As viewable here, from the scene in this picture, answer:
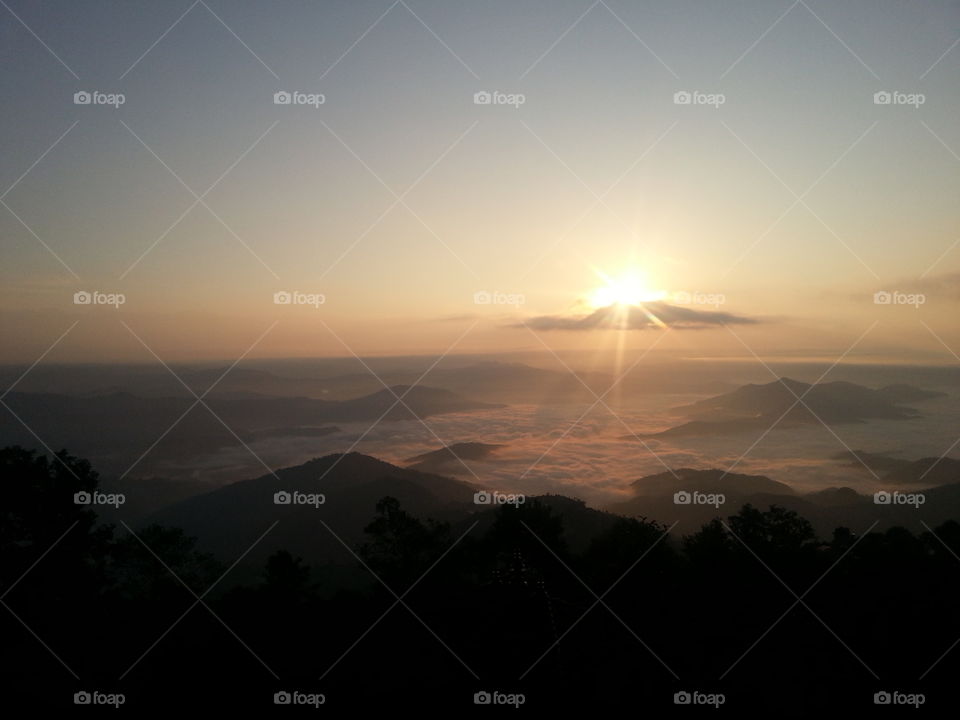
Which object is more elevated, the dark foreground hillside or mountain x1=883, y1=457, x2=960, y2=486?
mountain x1=883, y1=457, x2=960, y2=486

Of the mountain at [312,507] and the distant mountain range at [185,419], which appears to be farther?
the distant mountain range at [185,419]

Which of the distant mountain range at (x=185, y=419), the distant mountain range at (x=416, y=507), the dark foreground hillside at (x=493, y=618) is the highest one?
the distant mountain range at (x=185, y=419)

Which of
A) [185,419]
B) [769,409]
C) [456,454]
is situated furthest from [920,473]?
[185,419]

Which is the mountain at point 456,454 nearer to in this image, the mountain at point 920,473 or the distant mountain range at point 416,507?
the distant mountain range at point 416,507

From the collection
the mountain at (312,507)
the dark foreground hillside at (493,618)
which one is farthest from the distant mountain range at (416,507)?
the dark foreground hillside at (493,618)

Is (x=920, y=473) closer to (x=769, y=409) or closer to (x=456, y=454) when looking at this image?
(x=769, y=409)

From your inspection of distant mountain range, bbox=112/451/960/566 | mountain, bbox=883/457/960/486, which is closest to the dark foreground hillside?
distant mountain range, bbox=112/451/960/566

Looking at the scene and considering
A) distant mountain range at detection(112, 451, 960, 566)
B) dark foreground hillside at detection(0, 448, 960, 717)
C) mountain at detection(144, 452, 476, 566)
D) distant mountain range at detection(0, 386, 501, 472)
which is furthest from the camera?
distant mountain range at detection(0, 386, 501, 472)

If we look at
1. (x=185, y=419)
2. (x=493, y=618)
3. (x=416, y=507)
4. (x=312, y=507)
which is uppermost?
(x=185, y=419)

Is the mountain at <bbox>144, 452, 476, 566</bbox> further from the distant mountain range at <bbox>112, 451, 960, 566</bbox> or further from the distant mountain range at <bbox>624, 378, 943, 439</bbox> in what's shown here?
the distant mountain range at <bbox>624, 378, 943, 439</bbox>

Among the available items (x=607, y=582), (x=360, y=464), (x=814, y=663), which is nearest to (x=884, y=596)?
(x=814, y=663)

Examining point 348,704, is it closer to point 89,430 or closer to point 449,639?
point 449,639

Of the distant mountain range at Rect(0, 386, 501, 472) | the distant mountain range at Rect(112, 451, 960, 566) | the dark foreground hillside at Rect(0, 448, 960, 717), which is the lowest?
the dark foreground hillside at Rect(0, 448, 960, 717)
